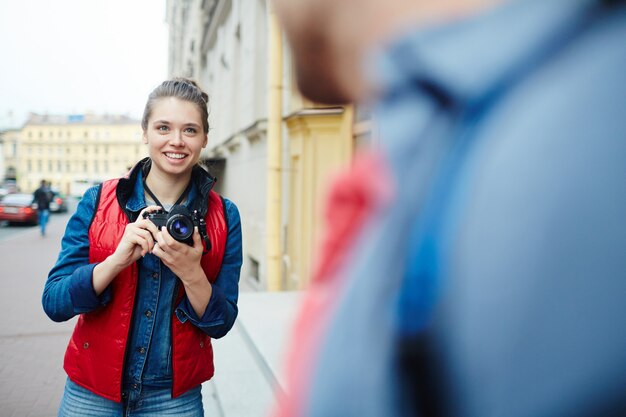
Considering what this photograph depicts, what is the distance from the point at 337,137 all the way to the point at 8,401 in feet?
14.8

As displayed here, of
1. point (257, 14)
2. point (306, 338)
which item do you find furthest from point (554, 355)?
point (257, 14)

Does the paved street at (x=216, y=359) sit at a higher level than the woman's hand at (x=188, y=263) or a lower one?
lower

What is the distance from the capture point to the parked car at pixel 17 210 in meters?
18.8

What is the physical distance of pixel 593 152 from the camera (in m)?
0.30

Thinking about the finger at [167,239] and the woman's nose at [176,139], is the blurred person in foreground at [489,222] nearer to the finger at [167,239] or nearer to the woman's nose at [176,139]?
the finger at [167,239]

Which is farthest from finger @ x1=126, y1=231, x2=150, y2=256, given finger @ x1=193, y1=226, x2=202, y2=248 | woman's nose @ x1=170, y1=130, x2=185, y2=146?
woman's nose @ x1=170, y1=130, x2=185, y2=146

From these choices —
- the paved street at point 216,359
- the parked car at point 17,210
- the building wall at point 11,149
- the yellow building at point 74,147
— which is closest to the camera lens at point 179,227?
the paved street at point 216,359

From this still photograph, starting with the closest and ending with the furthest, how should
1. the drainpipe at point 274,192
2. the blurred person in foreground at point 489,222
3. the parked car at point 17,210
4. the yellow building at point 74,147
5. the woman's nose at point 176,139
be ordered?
the blurred person in foreground at point 489,222 < the woman's nose at point 176,139 < the drainpipe at point 274,192 < the parked car at point 17,210 < the yellow building at point 74,147

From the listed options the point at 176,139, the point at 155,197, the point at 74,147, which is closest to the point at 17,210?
the point at 155,197

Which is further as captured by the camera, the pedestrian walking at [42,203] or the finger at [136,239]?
the pedestrian walking at [42,203]

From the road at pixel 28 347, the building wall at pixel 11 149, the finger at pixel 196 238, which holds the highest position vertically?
the building wall at pixel 11 149

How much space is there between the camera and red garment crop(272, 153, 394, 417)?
38 cm

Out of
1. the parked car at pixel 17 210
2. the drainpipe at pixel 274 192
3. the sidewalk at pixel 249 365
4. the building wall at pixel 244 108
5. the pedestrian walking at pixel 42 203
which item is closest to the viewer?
the sidewalk at pixel 249 365

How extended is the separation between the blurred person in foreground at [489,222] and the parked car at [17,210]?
70.6 feet
